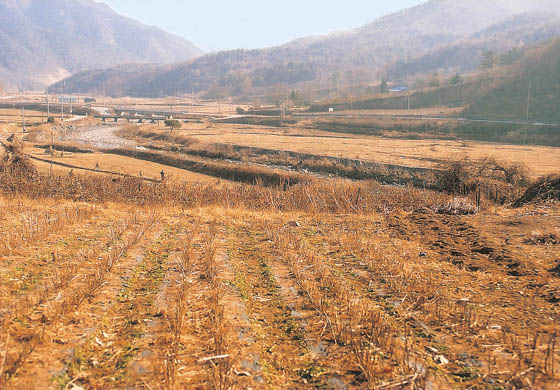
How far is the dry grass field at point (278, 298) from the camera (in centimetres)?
456

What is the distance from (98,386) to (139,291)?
2758 millimetres

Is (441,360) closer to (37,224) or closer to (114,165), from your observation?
(37,224)

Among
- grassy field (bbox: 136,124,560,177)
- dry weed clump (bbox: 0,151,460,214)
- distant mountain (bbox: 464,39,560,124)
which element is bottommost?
grassy field (bbox: 136,124,560,177)

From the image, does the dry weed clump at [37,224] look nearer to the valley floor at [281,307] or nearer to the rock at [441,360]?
the valley floor at [281,307]

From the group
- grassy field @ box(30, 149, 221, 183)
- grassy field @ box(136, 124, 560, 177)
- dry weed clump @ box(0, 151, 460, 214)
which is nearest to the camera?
dry weed clump @ box(0, 151, 460, 214)

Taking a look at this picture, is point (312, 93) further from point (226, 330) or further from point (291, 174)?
point (226, 330)

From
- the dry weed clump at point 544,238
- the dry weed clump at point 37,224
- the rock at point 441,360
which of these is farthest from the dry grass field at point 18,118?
the rock at point 441,360

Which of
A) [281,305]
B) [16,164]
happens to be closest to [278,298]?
[281,305]

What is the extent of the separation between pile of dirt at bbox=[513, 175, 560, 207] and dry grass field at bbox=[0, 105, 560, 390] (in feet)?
0.41

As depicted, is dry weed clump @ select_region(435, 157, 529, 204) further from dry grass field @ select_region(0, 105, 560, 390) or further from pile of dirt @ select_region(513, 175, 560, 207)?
dry grass field @ select_region(0, 105, 560, 390)

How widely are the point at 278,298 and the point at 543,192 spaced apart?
12550mm

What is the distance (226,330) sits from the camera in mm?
5438

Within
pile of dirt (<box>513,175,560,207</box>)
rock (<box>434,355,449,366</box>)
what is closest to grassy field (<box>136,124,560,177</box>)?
pile of dirt (<box>513,175,560,207</box>)

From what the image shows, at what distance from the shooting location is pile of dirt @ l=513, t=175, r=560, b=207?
1508 centimetres
